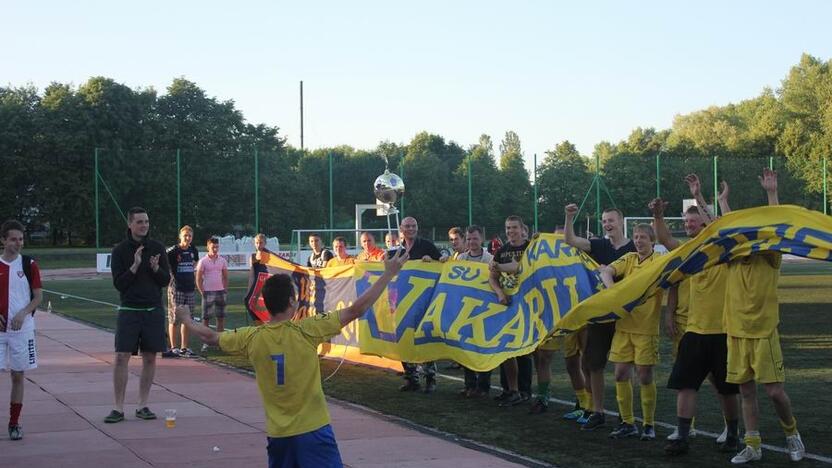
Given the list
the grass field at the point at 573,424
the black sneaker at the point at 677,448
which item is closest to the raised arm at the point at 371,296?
the grass field at the point at 573,424

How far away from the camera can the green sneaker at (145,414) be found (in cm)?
1048

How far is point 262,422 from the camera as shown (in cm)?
1027

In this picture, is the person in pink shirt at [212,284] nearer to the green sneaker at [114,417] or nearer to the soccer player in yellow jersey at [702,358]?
the green sneaker at [114,417]

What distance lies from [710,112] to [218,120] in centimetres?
5808

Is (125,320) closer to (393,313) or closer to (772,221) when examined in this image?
(393,313)

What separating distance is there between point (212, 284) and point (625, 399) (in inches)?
354

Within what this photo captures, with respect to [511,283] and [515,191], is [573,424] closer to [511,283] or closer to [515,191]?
[511,283]

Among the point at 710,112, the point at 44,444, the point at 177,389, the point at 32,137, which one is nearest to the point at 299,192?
the point at 32,137

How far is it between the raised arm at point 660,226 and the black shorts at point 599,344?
1.10 meters

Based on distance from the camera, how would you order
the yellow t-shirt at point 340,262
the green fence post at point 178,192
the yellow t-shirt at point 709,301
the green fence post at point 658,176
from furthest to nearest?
the green fence post at point 658,176, the green fence post at point 178,192, the yellow t-shirt at point 340,262, the yellow t-shirt at point 709,301

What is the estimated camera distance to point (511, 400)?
1108 centimetres

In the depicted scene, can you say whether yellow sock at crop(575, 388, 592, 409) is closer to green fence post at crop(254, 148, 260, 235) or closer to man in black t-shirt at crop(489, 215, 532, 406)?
man in black t-shirt at crop(489, 215, 532, 406)

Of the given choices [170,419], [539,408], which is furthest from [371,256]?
[170,419]

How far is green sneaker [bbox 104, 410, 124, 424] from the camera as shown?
10.3 meters
